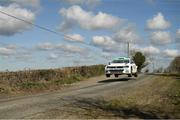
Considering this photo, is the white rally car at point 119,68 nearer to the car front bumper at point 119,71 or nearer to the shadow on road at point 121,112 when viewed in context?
the car front bumper at point 119,71

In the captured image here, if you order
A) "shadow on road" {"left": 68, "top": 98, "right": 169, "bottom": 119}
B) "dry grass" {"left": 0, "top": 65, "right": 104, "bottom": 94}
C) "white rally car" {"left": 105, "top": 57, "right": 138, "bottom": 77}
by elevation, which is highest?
"white rally car" {"left": 105, "top": 57, "right": 138, "bottom": 77}

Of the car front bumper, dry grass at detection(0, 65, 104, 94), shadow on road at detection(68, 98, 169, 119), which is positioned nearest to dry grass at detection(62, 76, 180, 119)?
shadow on road at detection(68, 98, 169, 119)

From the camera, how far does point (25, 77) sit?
1309 inches

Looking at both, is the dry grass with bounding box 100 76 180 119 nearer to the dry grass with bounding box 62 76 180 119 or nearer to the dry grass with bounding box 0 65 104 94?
the dry grass with bounding box 62 76 180 119

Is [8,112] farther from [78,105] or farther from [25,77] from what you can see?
[25,77]

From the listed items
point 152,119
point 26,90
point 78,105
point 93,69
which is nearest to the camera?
point 152,119

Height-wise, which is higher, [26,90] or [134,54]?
[134,54]

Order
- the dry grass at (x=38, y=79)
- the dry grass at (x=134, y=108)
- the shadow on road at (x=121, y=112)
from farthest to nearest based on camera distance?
the dry grass at (x=38, y=79)
the dry grass at (x=134, y=108)
the shadow on road at (x=121, y=112)

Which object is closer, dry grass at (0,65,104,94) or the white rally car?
dry grass at (0,65,104,94)

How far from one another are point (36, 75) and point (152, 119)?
2508 centimetres

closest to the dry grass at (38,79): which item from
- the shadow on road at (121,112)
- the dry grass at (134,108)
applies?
the dry grass at (134,108)

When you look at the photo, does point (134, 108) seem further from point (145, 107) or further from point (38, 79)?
point (38, 79)

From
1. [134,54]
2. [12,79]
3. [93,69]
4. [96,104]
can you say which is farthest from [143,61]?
[96,104]

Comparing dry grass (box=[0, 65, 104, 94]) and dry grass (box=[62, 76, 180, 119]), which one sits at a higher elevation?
dry grass (box=[0, 65, 104, 94])
